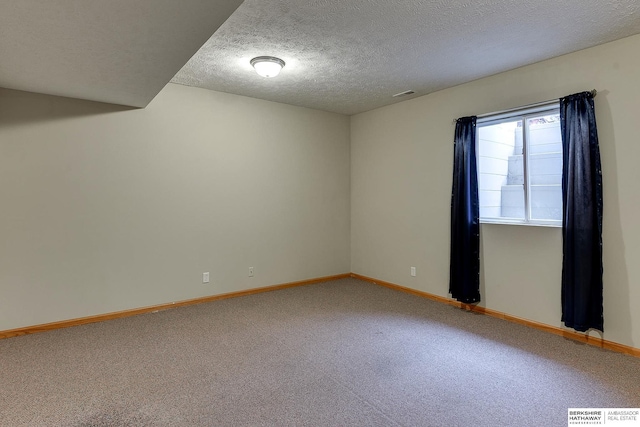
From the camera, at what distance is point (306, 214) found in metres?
5.20

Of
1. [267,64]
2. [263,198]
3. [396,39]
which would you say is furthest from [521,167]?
[263,198]

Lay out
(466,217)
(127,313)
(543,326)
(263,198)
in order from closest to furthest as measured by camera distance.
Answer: (543,326) < (127,313) < (466,217) < (263,198)

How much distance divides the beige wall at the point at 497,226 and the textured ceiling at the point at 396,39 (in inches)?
9.9

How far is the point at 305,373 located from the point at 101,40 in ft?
8.57

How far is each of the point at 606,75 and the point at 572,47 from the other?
0.37 m

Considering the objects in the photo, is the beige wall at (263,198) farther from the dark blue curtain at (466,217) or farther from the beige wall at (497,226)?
the dark blue curtain at (466,217)

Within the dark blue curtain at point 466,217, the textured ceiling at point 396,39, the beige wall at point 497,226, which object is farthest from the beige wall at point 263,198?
the textured ceiling at point 396,39

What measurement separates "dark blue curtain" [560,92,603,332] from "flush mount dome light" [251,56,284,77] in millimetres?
2680

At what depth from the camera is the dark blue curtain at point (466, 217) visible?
153 inches

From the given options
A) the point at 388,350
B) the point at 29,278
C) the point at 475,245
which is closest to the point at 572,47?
the point at 475,245

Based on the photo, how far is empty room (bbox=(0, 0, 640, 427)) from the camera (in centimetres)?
220

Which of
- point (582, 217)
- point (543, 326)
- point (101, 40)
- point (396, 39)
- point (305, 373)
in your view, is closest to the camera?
point (101, 40)

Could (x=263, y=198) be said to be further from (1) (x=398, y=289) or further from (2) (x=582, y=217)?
(2) (x=582, y=217)

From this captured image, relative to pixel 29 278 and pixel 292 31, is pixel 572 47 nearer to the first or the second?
pixel 292 31
